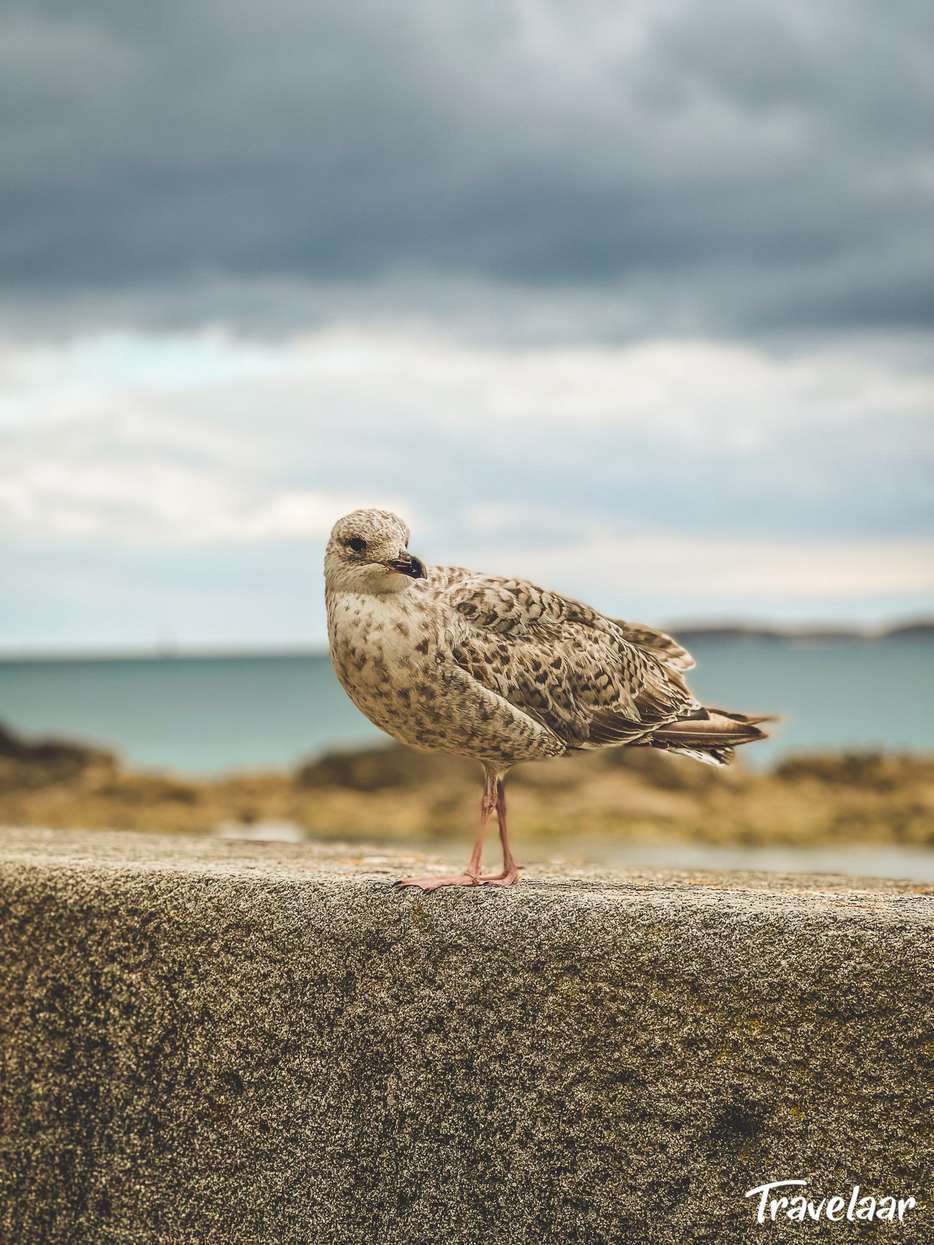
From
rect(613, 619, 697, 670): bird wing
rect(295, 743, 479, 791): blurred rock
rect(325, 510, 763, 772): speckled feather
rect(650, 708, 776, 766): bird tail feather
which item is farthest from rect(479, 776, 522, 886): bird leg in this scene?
rect(295, 743, 479, 791): blurred rock

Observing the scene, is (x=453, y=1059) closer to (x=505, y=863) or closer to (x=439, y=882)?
(x=439, y=882)

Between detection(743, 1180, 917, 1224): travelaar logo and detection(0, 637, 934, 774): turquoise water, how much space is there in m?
29.7

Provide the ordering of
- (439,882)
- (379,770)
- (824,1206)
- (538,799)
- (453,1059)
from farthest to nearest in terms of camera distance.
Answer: (379,770) < (538,799) < (439,882) < (453,1059) < (824,1206)

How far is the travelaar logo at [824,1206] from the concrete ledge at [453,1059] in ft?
0.10

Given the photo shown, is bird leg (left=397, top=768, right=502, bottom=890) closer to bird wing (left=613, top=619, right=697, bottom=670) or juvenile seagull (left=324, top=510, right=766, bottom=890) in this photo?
juvenile seagull (left=324, top=510, right=766, bottom=890)

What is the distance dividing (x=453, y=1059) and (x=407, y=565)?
61.4 inches

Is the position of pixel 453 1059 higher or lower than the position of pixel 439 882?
lower

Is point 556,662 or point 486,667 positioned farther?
point 556,662

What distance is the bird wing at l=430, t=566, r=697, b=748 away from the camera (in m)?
4.44

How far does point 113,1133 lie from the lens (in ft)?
14.7

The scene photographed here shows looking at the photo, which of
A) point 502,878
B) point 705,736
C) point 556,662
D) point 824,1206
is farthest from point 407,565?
point 824,1206

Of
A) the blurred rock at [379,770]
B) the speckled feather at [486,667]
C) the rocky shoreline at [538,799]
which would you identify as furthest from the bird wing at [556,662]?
the blurred rock at [379,770]

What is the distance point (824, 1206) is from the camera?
12.6 ft

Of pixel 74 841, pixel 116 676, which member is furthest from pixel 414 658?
pixel 116 676
